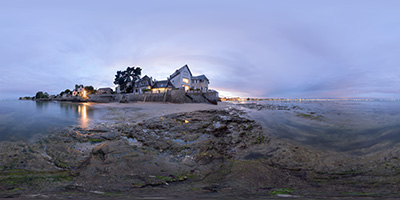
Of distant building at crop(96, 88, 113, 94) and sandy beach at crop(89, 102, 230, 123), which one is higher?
distant building at crop(96, 88, 113, 94)

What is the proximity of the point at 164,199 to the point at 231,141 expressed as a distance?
416 centimetres


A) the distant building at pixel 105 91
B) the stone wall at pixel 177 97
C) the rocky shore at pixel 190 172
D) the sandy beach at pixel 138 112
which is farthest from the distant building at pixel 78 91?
the rocky shore at pixel 190 172

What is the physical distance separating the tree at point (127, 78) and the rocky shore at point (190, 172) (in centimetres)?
5424

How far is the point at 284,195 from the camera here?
7.75 ft

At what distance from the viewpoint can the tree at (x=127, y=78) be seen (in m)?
54.0

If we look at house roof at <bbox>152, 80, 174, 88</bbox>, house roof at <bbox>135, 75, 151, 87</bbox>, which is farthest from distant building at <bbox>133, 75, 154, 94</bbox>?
house roof at <bbox>152, 80, 174, 88</bbox>

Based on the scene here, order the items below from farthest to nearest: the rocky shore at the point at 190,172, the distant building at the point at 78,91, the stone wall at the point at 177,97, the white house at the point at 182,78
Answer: the distant building at the point at 78,91
the white house at the point at 182,78
the stone wall at the point at 177,97
the rocky shore at the point at 190,172

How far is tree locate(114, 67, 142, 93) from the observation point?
5400 cm

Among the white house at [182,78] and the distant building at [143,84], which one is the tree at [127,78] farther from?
the white house at [182,78]

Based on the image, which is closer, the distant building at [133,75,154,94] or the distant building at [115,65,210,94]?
the distant building at [115,65,210,94]

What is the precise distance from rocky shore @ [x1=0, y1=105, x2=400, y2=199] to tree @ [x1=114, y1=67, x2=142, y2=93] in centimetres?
5424

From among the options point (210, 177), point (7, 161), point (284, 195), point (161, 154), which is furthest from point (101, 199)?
point (7, 161)

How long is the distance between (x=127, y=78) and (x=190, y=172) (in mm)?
59253

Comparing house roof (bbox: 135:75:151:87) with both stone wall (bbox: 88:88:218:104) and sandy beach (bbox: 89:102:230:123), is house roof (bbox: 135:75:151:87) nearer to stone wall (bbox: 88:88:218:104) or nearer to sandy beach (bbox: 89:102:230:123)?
stone wall (bbox: 88:88:218:104)
